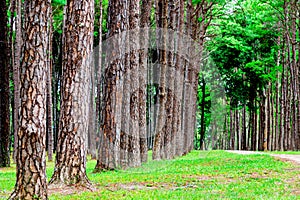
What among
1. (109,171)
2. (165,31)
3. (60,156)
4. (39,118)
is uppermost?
(165,31)

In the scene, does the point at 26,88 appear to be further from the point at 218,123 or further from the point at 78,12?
the point at 218,123

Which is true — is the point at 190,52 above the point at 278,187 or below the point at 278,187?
above

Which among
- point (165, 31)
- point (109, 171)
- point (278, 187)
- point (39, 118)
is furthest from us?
point (165, 31)

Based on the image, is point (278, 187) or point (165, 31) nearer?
point (278, 187)

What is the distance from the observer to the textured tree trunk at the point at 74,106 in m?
9.19

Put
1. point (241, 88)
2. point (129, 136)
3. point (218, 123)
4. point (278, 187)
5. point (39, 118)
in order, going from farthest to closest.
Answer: point (218, 123) < point (241, 88) < point (129, 136) < point (278, 187) < point (39, 118)

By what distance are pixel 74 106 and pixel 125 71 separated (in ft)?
→ 23.2

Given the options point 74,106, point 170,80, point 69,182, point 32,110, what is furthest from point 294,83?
point 32,110

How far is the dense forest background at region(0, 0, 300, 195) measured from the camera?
6.92 m

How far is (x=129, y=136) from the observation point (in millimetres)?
15586

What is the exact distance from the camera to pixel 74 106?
363 inches

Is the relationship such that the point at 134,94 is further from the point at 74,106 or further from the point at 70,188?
the point at 70,188

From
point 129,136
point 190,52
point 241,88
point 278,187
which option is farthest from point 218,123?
point 278,187

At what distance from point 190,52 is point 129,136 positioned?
14390 millimetres
